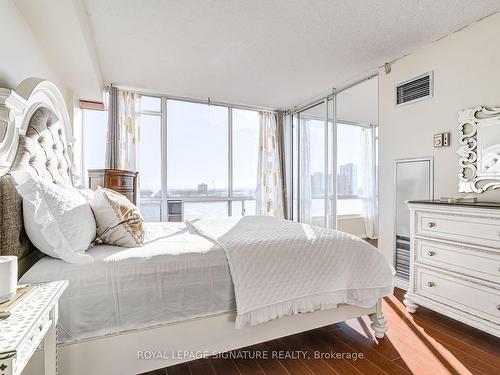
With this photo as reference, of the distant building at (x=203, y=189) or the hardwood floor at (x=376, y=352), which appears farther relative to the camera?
the distant building at (x=203, y=189)

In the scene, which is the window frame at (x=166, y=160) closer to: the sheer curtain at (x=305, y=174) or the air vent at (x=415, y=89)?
the sheer curtain at (x=305, y=174)

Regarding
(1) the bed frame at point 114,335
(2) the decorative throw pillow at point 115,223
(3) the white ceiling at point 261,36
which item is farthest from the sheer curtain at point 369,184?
(2) the decorative throw pillow at point 115,223

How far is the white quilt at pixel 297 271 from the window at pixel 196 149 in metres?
2.64

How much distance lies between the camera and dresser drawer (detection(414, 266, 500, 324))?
1793mm

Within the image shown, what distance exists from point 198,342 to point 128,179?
2461mm

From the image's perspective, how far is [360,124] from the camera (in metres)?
4.44

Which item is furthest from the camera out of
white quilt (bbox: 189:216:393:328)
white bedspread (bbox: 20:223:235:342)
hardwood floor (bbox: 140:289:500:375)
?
hardwood floor (bbox: 140:289:500:375)

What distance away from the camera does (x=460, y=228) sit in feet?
6.49

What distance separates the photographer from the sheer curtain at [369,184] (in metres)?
4.49

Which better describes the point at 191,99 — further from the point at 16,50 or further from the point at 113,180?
the point at 16,50

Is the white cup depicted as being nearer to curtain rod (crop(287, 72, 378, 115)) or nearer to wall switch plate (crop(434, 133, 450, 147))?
wall switch plate (crop(434, 133, 450, 147))

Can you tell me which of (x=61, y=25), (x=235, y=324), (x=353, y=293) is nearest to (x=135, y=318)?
(x=235, y=324)

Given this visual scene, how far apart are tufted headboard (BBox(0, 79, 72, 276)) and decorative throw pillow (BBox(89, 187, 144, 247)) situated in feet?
1.08

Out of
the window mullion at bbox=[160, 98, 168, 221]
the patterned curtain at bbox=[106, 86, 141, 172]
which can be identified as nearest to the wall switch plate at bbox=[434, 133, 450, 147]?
the window mullion at bbox=[160, 98, 168, 221]
